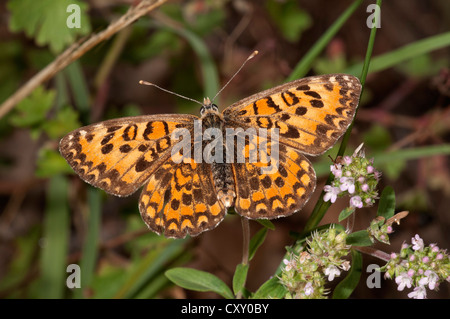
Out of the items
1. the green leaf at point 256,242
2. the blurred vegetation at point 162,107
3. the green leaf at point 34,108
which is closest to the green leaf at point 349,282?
the green leaf at point 256,242

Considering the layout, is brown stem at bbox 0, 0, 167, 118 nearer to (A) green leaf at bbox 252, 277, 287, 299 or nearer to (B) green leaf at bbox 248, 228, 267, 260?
(B) green leaf at bbox 248, 228, 267, 260

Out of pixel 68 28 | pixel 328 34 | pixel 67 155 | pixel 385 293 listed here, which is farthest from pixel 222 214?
pixel 385 293

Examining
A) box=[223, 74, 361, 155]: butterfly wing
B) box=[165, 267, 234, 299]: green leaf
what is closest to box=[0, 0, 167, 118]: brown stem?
box=[223, 74, 361, 155]: butterfly wing

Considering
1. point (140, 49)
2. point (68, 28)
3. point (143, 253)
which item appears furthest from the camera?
point (140, 49)

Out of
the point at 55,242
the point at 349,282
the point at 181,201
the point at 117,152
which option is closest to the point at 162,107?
the point at 55,242

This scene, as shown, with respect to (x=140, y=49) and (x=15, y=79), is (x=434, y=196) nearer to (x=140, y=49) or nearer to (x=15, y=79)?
(x=140, y=49)

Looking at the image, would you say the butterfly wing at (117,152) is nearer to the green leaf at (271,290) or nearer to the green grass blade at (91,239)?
the green leaf at (271,290)

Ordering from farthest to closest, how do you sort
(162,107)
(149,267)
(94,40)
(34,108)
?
(162,107) → (34,108) → (149,267) → (94,40)

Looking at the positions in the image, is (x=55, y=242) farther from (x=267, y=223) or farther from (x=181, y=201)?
(x=267, y=223)
